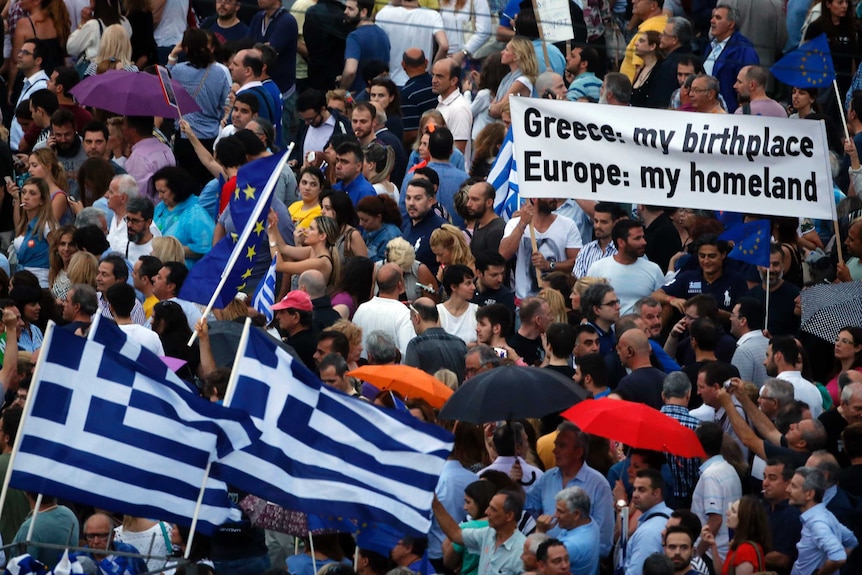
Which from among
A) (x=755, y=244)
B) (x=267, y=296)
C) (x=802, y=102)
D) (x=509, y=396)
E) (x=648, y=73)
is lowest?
(x=648, y=73)

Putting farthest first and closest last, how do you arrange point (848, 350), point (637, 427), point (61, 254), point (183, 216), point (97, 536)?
point (183, 216) → point (61, 254) → point (848, 350) → point (637, 427) → point (97, 536)

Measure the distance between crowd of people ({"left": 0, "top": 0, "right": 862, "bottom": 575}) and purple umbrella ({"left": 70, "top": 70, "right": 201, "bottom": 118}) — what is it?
16cm

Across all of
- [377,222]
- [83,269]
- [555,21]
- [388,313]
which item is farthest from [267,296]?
[555,21]

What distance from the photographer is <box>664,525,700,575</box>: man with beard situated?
10.9m

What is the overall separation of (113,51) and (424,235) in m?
4.27

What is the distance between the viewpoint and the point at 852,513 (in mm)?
11445

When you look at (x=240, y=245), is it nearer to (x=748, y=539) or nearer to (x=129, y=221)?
(x=129, y=221)

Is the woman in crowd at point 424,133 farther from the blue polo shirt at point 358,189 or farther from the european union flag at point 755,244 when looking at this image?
the european union flag at point 755,244

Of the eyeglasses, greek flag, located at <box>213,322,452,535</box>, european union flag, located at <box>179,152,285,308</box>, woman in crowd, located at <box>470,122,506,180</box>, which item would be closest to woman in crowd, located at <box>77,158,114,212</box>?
european union flag, located at <box>179,152,285,308</box>

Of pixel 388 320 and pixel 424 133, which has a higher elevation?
pixel 388 320

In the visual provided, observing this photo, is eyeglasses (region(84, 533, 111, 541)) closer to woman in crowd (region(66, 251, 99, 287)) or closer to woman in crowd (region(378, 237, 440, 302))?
woman in crowd (region(66, 251, 99, 287))

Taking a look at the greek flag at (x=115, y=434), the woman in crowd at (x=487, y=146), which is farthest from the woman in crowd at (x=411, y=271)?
the greek flag at (x=115, y=434)

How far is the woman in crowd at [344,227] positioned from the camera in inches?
593

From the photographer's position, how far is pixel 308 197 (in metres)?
15.8
